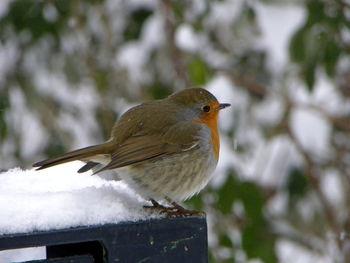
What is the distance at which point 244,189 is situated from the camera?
13.5 ft

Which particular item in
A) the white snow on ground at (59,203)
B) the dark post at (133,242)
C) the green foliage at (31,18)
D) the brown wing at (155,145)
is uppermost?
the green foliage at (31,18)

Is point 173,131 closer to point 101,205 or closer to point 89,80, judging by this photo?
point 101,205

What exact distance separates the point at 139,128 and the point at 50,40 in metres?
2.11

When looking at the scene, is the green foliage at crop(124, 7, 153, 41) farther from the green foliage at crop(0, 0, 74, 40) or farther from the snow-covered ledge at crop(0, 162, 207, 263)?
the snow-covered ledge at crop(0, 162, 207, 263)

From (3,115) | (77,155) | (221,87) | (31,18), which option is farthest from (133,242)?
(221,87)

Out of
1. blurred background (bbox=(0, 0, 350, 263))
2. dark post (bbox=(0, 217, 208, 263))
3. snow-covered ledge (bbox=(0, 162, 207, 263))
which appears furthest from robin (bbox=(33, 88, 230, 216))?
blurred background (bbox=(0, 0, 350, 263))

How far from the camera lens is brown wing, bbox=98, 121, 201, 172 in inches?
114

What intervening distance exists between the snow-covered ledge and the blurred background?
1926 mm

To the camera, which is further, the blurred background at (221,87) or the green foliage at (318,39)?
the blurred background at (221,87)

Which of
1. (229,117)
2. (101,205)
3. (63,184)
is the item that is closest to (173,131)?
(63,184)

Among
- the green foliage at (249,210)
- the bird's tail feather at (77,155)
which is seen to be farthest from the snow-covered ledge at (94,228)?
the green foliage at (249,210)

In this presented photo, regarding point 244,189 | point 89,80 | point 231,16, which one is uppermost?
point 231,16

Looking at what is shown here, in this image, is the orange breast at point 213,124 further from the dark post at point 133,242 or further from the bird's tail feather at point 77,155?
the dark post at point 133,242

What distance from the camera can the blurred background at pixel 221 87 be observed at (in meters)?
4.32
